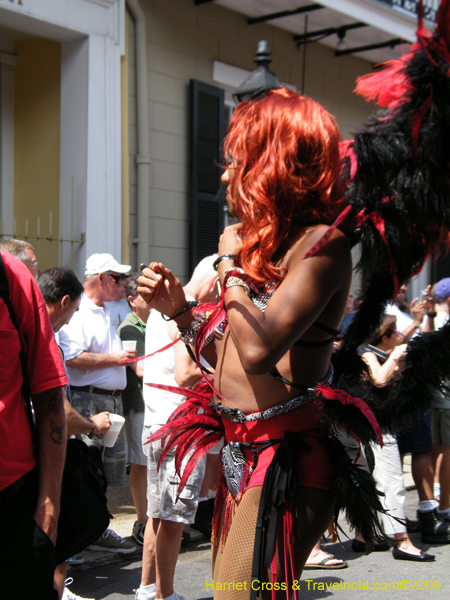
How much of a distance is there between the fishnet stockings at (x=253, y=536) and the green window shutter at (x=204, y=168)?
611cm

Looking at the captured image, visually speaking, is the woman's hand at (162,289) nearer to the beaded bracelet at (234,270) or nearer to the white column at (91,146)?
the beaded bracelet at (234,270)

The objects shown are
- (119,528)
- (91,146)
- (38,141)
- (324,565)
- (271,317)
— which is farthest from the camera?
(38,141)

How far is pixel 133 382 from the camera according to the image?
5.43 m

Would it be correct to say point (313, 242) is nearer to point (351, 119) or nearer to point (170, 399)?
point (170, 399)

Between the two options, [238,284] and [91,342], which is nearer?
[238,284]

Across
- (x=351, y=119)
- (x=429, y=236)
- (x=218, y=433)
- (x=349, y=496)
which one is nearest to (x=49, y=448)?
(x=218, y=433)

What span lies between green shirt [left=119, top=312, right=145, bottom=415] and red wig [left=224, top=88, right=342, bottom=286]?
145 inches

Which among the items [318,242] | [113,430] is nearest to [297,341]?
[318,242]

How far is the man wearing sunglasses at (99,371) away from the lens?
183 inches

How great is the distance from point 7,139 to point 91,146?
4.70ft

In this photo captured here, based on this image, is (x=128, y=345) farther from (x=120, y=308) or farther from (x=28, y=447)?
(x=28, y=447)

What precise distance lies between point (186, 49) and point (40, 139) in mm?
2143

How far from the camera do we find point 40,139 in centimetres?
723

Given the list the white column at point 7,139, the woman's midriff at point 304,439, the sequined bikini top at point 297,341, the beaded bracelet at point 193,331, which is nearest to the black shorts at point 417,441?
the beaded bracelet at point 193,331
